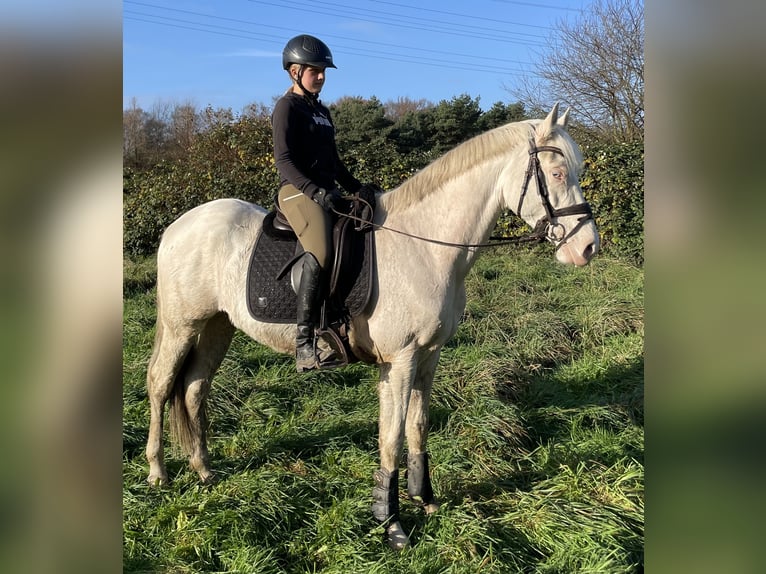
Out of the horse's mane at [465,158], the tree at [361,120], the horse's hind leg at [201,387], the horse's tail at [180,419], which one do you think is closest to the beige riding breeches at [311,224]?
the horse's mane at [465,158]

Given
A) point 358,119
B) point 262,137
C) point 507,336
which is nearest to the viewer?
point 507,336

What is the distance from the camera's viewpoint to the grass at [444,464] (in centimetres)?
312

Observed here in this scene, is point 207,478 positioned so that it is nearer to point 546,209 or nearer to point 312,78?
point 312,78

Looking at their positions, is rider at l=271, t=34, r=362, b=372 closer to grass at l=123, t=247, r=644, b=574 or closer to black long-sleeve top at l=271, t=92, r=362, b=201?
black long-sleeve top at l=271, t=92, r=362, b=201

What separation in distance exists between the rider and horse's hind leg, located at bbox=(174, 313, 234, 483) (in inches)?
45.2

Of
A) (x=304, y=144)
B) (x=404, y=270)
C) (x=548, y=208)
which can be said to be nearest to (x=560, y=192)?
(x=548, y=208)

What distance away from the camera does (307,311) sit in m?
3.19

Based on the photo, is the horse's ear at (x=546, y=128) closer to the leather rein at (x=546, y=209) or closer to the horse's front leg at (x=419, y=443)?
the leather rein at (x=546, y=209)

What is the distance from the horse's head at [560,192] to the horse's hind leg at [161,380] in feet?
8.45

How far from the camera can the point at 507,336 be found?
6773 millimetres

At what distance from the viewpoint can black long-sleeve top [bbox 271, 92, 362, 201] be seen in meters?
3.11
